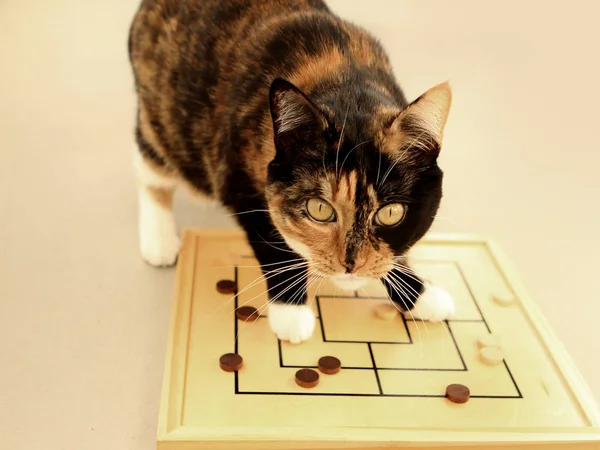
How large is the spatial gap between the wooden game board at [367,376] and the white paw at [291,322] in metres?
0.02

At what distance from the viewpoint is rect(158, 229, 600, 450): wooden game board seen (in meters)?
1.30

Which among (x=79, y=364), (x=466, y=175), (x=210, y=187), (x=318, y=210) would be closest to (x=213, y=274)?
(x=210, y=187)

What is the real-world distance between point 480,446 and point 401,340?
11.5 inches

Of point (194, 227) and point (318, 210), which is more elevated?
point (318, 210)

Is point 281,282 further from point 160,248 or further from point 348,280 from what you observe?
point 160,248

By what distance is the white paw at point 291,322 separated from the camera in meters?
1.49

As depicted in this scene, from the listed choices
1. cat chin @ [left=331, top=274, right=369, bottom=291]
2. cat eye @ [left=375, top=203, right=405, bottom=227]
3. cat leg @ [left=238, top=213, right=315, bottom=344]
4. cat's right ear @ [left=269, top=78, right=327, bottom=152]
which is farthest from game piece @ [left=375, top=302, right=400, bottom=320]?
cat's right ear @ [left=269, top=78, right=327, bottom=152]

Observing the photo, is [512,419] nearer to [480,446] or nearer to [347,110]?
[480,446]

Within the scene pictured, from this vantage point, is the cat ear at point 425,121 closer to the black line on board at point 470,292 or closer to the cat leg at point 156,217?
the black line on board at point 470,292

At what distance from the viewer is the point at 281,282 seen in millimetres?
1479

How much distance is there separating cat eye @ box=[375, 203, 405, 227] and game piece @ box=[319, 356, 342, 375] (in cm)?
31

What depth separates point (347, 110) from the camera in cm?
129

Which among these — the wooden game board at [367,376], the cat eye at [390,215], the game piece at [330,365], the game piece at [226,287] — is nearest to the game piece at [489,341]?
the wooden game board at [367,376]

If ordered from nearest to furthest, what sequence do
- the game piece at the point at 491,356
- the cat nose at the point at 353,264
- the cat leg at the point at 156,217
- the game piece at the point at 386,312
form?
the cat nose at the point at 353,264, the game piece at the point at 491,356, the game piece at the point at 386,312, the cat leg at the point at 156,217
